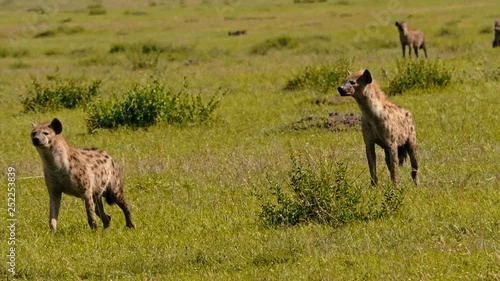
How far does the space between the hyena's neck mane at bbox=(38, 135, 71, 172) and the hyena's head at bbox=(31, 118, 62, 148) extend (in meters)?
0.07

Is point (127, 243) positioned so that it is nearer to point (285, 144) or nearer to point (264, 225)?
point (264, 225)

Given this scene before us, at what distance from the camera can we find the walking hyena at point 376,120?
1035cm

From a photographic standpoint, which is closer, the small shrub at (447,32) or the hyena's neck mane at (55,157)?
the hyena's neck mane at (55,157)

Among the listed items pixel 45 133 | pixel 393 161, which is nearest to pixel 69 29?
pixel 393 161

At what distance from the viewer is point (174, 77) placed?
25.4 metres

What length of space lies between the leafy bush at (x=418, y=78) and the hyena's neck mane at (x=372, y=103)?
862cm

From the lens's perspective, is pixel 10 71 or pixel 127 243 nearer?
pixel 127 243

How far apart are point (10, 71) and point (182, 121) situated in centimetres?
1406

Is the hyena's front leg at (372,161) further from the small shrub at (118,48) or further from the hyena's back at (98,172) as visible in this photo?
the small shrub at (118,48)

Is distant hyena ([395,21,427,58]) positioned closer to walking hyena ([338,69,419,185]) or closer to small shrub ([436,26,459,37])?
small shrub ([436,26,459,37])

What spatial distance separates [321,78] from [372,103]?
10.1 m

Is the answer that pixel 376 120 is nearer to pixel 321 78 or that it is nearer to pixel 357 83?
pixel 357 83

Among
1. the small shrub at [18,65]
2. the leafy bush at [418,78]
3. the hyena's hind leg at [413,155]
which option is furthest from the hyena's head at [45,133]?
the small shrub at [18,65]

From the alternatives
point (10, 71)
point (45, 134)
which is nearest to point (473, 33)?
point (10, 71)
